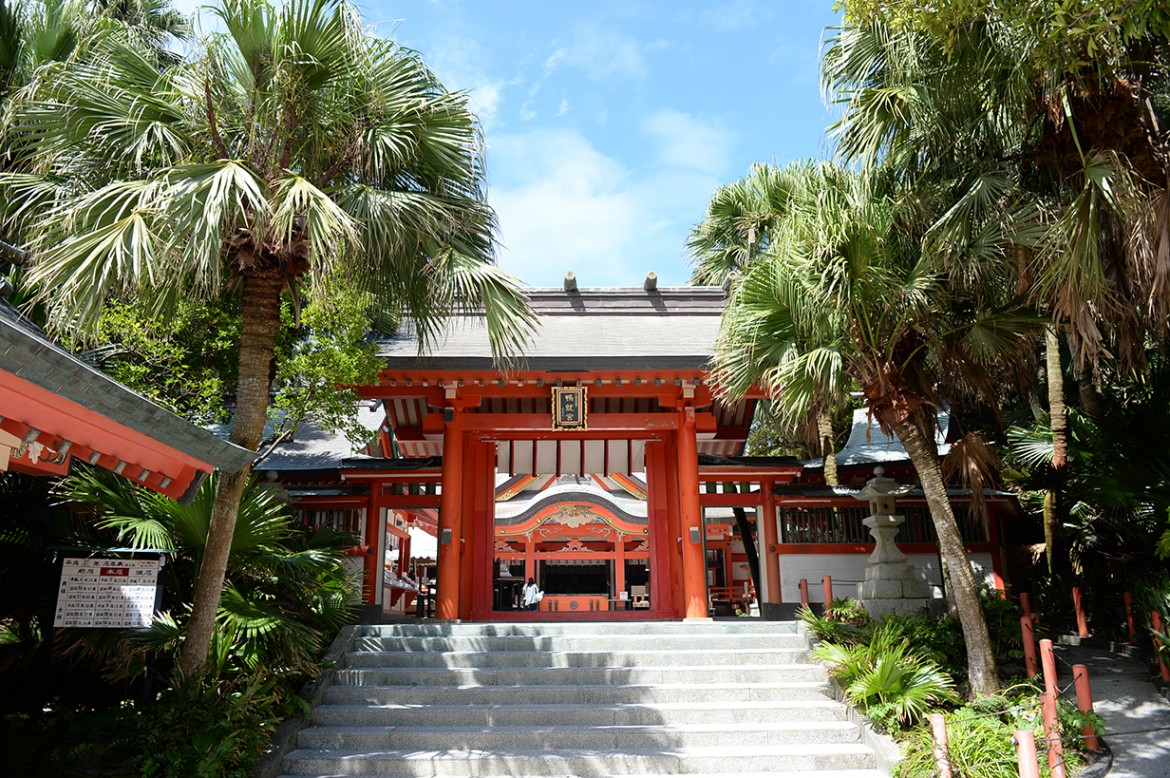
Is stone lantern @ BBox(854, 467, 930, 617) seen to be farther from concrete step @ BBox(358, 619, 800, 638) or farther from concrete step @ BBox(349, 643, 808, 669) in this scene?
concrete step @ BBox(349, 643, 808, 669)

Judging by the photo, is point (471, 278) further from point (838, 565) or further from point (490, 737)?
point (838, 565)

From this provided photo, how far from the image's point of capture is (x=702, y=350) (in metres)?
10.8

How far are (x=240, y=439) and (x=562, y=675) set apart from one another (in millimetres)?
3773

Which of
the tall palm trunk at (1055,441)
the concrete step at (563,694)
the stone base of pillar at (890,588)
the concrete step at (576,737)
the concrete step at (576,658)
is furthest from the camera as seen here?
the tall palm trunk at (1055,441)

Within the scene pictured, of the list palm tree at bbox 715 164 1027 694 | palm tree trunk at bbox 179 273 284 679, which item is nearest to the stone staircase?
palm tree trunk at bbox 179 273 284 679

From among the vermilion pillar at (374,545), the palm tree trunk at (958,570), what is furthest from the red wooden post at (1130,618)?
the vermilion pillar at (374,545)

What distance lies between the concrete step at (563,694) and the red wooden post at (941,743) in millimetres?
1961

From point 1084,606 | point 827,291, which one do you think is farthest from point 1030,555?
point 827,291

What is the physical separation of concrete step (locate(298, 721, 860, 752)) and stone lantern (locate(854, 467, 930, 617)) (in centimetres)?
255

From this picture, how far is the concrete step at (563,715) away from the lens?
22.7 feet

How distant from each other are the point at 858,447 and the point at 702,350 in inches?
207

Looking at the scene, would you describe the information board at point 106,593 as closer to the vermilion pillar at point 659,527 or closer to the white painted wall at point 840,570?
the vermilion pillar at point 659,527

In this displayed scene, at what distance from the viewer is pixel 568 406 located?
10.6 metres

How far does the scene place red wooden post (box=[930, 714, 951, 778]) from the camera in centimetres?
527
